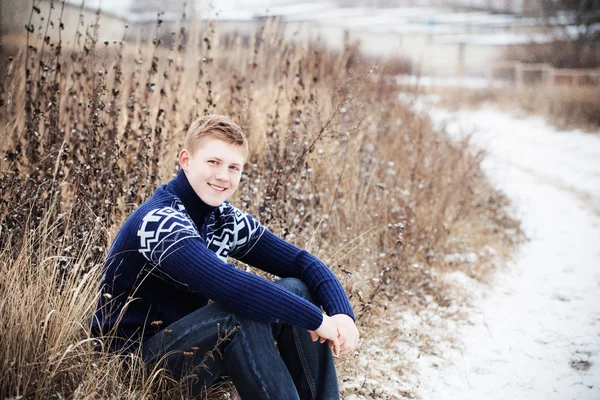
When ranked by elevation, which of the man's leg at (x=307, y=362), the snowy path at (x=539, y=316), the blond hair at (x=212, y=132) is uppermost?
the blond hair at (x=212, y=132)

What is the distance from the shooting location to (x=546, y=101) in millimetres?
13484

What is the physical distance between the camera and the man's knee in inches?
81.1

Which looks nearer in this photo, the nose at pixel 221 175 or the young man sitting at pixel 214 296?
the young man sitting at pixel 214 296

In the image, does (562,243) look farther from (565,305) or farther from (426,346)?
(426,346)

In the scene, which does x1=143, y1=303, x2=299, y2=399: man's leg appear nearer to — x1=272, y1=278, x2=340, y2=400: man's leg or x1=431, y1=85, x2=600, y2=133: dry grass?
x1=272, y1=278, x2=340, y2=400: man's leg

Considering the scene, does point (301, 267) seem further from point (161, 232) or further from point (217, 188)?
point (161, 232)

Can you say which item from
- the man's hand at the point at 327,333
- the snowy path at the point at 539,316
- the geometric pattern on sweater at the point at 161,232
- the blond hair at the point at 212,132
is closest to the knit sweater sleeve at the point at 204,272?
the geometric pattern on sweater at the point at 161,232

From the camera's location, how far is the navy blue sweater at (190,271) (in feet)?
5.81

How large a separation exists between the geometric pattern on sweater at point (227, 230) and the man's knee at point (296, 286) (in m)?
0.26

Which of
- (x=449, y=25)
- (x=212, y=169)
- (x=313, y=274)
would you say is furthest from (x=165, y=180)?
(x=449, y=25)

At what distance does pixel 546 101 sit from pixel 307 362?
13.5m

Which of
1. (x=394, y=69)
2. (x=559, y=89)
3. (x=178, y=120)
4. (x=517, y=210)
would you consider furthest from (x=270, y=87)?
(x=559, y=89)

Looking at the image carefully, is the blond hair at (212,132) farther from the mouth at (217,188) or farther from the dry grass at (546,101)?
the dry grass at (546,101)

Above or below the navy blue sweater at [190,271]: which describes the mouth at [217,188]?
above
